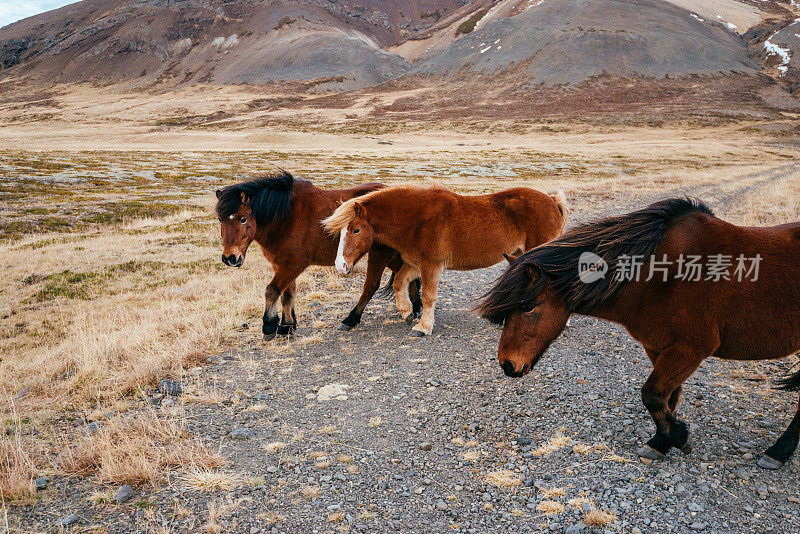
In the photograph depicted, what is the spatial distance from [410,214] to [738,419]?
512cm

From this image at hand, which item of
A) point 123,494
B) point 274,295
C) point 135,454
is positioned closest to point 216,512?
point 123,494

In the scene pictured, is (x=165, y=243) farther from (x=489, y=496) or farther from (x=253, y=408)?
(x=489, y=496)

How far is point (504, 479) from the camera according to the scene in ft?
14.4

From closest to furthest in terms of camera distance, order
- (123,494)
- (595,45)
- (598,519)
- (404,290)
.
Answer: (598,519)
(123,494)
(404,290)
(595,45)

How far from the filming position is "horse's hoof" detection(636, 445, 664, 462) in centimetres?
462

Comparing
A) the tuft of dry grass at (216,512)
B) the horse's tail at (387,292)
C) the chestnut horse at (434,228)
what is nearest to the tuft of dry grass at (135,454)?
the tuft of dry grass at (216,512)

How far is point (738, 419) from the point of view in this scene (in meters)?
5.31

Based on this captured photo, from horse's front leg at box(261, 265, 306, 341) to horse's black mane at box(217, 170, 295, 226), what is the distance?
35.0 inches

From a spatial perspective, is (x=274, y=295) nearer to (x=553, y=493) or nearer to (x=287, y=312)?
(x=287, y=312)

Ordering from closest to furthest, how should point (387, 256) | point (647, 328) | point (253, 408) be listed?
point (647, 328) < point (253, 408) < point (387, 256)

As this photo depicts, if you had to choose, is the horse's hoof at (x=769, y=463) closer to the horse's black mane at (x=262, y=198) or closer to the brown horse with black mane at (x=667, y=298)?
the brown horse with black mane at (x=667, y=298)

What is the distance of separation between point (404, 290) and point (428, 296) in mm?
851

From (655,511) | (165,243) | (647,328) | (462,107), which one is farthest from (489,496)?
(462,107)
